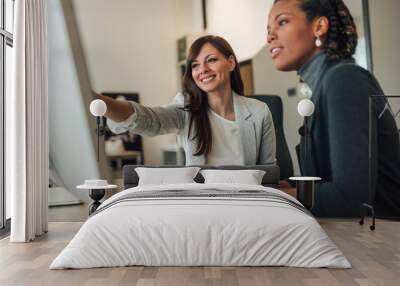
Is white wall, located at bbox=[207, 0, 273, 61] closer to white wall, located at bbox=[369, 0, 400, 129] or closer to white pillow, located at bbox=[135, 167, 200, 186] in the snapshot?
white wall, located at bbox=[369, 0, 400, 129]

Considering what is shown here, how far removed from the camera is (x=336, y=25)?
5852mm

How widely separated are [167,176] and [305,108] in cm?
167

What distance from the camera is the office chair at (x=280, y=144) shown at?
5.89 meters

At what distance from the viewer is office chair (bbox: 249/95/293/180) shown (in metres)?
5.89

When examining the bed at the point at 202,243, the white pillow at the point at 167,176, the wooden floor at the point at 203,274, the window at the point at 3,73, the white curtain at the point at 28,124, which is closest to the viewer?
the wooden floor at the point at 203,274

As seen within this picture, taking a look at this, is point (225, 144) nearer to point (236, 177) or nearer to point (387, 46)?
point (236, 177)

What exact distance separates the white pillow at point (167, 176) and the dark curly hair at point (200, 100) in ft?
Answer: 1.06

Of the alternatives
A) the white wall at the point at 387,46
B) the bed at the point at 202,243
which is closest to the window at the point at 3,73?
the bed at the point at 202,243

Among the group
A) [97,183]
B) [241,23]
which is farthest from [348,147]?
[97,183]

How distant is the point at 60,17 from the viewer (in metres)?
5.90

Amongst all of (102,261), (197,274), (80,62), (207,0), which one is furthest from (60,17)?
(197,274)

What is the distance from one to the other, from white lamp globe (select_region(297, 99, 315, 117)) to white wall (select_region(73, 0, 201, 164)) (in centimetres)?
140

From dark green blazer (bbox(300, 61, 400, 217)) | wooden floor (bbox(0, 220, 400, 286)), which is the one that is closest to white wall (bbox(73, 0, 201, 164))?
dark green blazer (bbox(300, 61, 400, 217))

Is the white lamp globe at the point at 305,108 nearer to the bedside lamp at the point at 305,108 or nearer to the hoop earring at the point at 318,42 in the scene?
the bedside lamp at the point at 305,108
